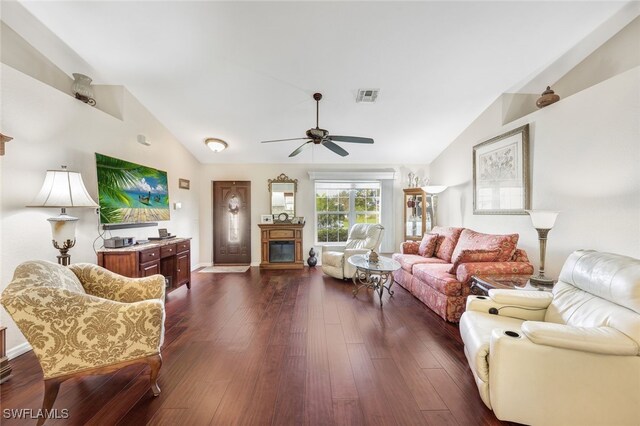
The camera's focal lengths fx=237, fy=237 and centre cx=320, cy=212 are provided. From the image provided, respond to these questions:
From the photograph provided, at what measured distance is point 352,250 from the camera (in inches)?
166

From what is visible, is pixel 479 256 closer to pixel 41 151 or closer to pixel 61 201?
pixel 61 201

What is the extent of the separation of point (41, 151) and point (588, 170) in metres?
5.32

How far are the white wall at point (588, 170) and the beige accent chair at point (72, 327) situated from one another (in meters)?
3.80

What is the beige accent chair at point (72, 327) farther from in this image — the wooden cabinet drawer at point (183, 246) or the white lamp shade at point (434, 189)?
the white lamp shade at point (434, 189)

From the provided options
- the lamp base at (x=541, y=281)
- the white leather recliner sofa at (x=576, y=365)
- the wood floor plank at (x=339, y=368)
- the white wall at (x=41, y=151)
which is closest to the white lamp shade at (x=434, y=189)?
the lamp base at (x=541, y=281)

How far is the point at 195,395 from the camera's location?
1623mm

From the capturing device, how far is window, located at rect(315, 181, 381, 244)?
220 inches

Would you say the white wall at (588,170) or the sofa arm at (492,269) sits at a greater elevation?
the white wall at (588,170)

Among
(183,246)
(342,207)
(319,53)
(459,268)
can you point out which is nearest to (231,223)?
(183,246)

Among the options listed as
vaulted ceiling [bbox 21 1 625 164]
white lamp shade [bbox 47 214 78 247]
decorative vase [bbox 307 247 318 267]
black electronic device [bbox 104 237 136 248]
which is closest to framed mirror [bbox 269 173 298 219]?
decorative vase [bbox 307 247 318 267]

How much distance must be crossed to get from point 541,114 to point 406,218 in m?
2.76

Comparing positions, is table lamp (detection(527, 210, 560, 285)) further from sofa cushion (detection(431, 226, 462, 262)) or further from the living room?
sofa cushion (detection(431, 226, 462, 262))

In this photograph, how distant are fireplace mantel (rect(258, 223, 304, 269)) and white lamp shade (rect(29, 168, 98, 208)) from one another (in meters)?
3.10

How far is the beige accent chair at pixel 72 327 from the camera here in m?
1.39
